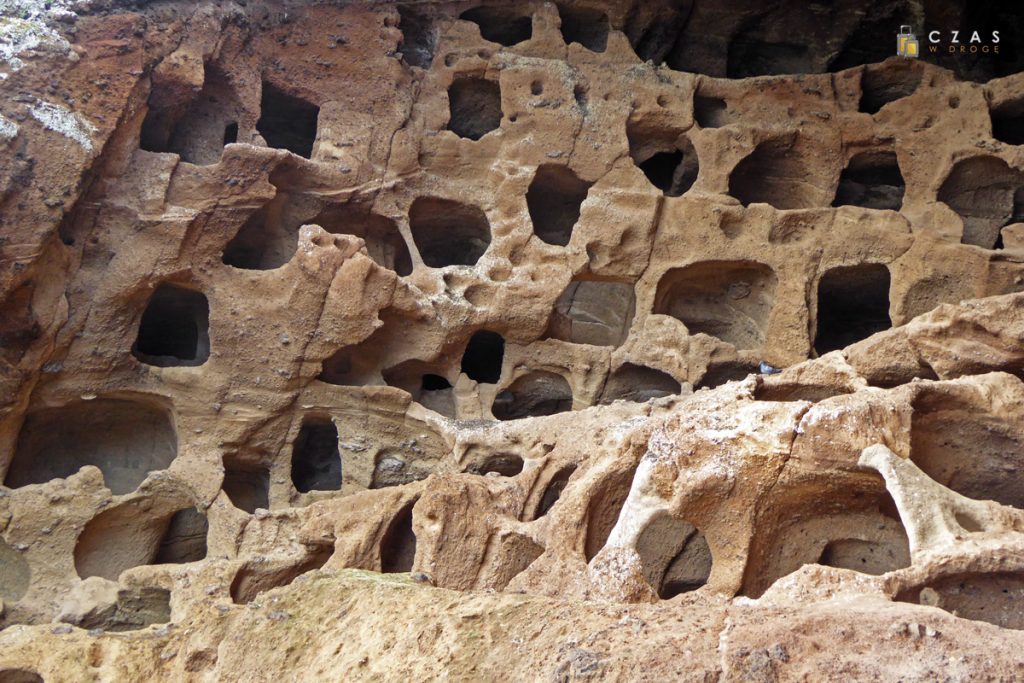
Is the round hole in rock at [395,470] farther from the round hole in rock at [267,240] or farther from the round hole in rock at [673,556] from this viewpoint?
the round hole in rock at [673,556]

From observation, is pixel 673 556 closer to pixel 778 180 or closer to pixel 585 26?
pixel 778 180

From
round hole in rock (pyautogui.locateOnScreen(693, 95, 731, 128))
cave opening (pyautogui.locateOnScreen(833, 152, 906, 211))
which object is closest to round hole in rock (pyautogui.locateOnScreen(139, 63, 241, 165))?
round hole in rock (pyautogui.locateOnScreen(693, 95, 731, 128))

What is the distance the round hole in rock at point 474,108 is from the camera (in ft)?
31.2

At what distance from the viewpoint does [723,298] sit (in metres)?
8.84

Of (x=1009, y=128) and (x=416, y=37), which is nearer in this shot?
(x=1009, y=128)

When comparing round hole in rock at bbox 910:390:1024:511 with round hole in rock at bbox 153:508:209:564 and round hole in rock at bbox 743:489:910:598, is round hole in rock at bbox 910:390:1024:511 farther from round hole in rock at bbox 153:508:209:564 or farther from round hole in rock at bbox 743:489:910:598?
round hole in rock at bbox 153:508:209:564

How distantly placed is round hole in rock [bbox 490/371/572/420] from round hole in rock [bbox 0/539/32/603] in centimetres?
350

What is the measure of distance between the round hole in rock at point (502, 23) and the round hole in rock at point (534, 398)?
133 inches

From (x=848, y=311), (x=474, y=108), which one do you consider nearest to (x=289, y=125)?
(x=474, y=108)

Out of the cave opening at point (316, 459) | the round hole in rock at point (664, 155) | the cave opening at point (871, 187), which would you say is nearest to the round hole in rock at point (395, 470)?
the cave opening at point (316, 459)

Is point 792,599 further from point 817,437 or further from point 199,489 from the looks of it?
point 199,489

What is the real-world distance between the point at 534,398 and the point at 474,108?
2.91 m

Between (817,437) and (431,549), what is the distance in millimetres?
2042

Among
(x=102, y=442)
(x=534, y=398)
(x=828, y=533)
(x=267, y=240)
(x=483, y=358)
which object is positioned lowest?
(x=828, y=533)
